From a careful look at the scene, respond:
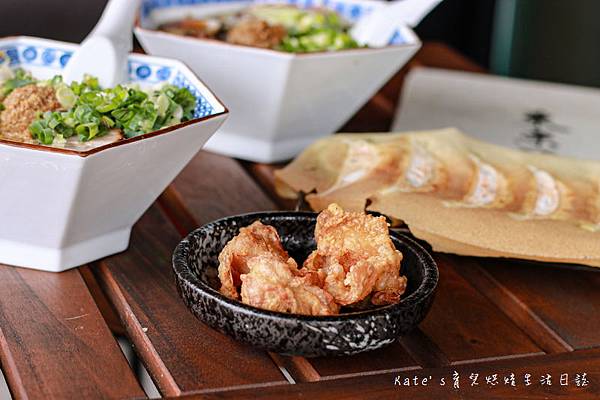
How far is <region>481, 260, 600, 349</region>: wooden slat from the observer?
1.14 meters

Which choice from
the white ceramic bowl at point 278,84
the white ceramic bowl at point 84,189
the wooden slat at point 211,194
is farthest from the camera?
the white ceramic bowl at point 278,84

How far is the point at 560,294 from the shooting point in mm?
1226

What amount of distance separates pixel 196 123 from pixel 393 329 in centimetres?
37

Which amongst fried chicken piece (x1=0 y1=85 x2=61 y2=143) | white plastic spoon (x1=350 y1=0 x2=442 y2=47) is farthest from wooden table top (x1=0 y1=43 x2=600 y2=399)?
white plastic spoon (x1=350 y1=0 x2=442 y2=47)

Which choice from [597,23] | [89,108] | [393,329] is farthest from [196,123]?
[597,23]

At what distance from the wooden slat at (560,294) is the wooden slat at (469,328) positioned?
5 cm

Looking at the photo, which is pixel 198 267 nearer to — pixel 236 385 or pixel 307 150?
pixel 236 385

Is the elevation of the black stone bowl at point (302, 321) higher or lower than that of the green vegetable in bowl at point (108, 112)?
lower

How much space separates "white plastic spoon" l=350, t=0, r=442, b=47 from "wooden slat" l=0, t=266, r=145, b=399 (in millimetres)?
838

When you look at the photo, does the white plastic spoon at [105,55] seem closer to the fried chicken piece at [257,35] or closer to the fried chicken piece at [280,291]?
the fried chicken piece at [257,35]

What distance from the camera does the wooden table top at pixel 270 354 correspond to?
96 centimetres

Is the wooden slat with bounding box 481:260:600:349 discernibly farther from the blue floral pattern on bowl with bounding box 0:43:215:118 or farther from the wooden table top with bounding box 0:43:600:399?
the blue floral pattern on bowl with bounding box 0:43:215:118

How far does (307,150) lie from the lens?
1526 mm

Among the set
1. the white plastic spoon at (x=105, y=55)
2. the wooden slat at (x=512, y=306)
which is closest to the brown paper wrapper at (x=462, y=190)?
the wooden slat at (x=512, y=306)
